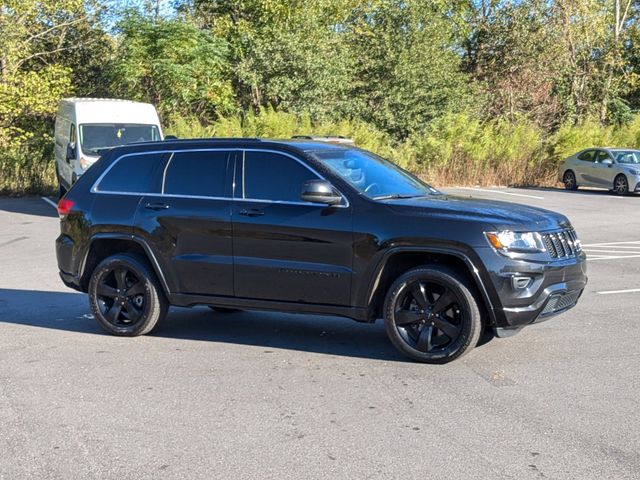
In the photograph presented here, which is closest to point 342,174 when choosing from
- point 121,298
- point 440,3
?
point 121,298

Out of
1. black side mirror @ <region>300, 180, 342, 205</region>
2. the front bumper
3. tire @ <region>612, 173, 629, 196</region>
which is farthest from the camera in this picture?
tire @ <region>612, 173, 629, 196</region>

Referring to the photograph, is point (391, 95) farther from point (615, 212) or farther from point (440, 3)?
point (615, 212)

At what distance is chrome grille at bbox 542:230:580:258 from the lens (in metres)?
6.72

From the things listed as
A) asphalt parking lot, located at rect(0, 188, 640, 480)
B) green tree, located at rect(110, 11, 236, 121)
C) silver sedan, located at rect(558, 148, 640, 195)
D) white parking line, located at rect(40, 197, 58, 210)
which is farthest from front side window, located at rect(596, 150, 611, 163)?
asphalt parking lot, located at rect(0, 188, 640, 480)

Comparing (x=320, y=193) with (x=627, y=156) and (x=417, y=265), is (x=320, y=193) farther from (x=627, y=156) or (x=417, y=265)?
(x=627, y=156)

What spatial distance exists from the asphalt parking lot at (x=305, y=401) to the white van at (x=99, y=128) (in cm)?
1189

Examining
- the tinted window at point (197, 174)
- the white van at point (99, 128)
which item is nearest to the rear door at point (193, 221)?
the tinted window at point (197, 174)

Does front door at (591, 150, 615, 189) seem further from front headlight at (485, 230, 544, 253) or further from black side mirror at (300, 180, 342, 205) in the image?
black side mirror at (300, 180, 342, 205)

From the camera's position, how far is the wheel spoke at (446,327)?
22.0 feet

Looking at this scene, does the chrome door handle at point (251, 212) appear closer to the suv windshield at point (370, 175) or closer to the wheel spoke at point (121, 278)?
the suv windshield at point (370, 175)

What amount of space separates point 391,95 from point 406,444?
29.1m

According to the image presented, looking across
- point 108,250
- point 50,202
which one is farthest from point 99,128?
point 108,250

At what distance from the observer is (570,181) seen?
30.9m

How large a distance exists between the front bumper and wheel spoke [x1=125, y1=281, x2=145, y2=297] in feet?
10.4
